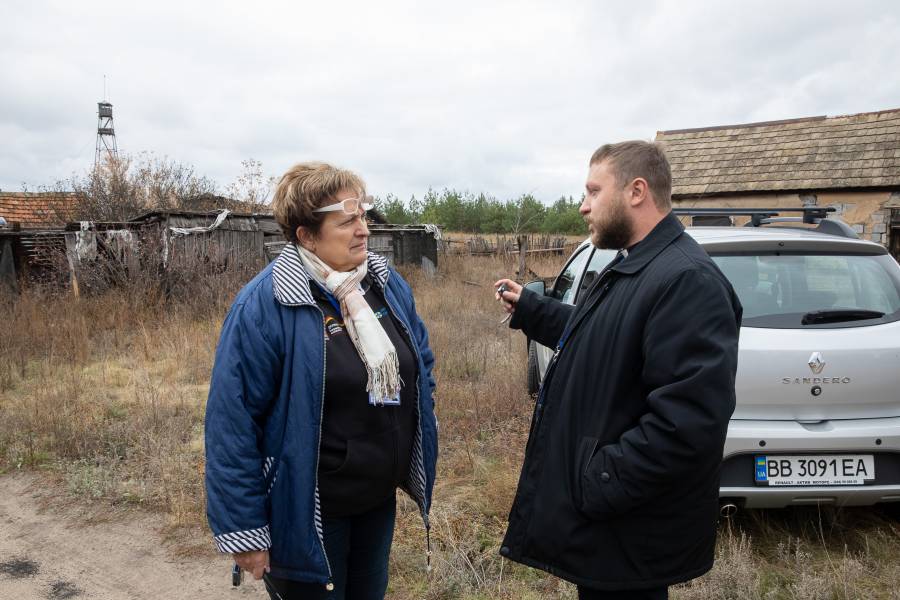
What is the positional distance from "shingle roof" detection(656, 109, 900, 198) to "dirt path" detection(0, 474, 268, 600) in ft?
43.0

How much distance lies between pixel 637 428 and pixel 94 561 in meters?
3.40

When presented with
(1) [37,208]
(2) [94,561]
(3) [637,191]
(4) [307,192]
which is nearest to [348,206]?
(4) [307,192]

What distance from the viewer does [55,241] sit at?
1160 centimetres

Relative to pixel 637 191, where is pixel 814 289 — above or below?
below

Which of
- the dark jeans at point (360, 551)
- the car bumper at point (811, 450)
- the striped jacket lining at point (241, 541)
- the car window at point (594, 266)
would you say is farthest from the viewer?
the car window at point (594, 266)

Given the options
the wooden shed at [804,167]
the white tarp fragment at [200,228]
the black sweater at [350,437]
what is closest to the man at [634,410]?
the black sweater at [350,437]

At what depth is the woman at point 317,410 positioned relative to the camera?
1.76 metres

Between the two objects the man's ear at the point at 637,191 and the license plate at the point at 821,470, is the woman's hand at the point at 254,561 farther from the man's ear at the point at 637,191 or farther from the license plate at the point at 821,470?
the license plate at the point at 821,470

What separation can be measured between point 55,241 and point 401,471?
12.2 metres

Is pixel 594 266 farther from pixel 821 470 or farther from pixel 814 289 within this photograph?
pixel 821 470

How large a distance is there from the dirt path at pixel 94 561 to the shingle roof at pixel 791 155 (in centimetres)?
1312

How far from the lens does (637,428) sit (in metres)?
1.63

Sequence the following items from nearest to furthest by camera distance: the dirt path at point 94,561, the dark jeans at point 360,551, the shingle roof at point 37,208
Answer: the dark jeans at point 360,551
the dirt path at point 94,561
the shingle roof at point 37,208

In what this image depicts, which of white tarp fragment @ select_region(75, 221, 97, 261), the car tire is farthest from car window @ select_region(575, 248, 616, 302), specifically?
white tarp fragment @ select_region(75, 221, 97, 261)
